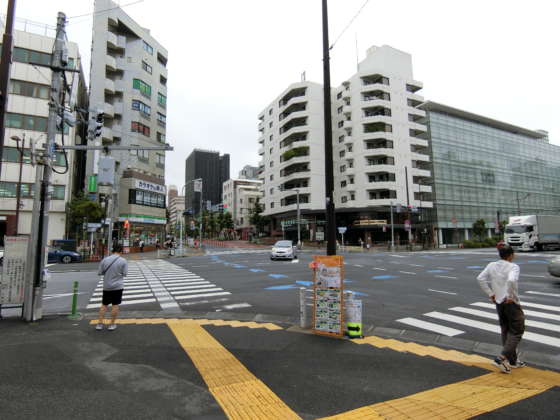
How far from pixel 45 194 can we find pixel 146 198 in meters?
35.8

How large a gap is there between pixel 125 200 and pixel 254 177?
320 ft

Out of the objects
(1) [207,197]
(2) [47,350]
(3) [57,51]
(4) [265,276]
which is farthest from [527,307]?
(1) [207,197]

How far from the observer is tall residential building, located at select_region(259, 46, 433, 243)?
5147 centimetres

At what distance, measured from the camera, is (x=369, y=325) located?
669 cm

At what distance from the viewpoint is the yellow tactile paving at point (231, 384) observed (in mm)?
3251

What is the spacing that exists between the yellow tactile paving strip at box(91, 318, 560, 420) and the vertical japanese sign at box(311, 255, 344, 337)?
1.16 metres

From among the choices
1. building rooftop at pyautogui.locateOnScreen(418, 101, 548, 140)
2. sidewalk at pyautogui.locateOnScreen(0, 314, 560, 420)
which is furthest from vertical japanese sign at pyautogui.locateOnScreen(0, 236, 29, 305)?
building rooftop at pyautogui.locateOnScreen(418, 101, 548, 140)

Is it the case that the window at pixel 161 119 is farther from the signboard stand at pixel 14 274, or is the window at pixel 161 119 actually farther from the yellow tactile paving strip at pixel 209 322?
the yellow tactile paving strip at pixel 209 322

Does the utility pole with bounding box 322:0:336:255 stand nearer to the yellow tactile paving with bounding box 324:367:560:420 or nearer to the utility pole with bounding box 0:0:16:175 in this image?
the yellow tactile paving with bounding box 324:367:560:420

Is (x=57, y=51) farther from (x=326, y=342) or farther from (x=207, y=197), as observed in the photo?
(x=207, y=197)

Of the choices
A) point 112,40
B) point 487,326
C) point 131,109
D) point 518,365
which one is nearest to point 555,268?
point 487,326

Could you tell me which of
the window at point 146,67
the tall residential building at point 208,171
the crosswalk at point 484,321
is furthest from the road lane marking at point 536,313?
the tall residential building at point 208,171

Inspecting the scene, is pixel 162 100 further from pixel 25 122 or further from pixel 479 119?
pixel 479 119

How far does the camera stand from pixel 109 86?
125ft
